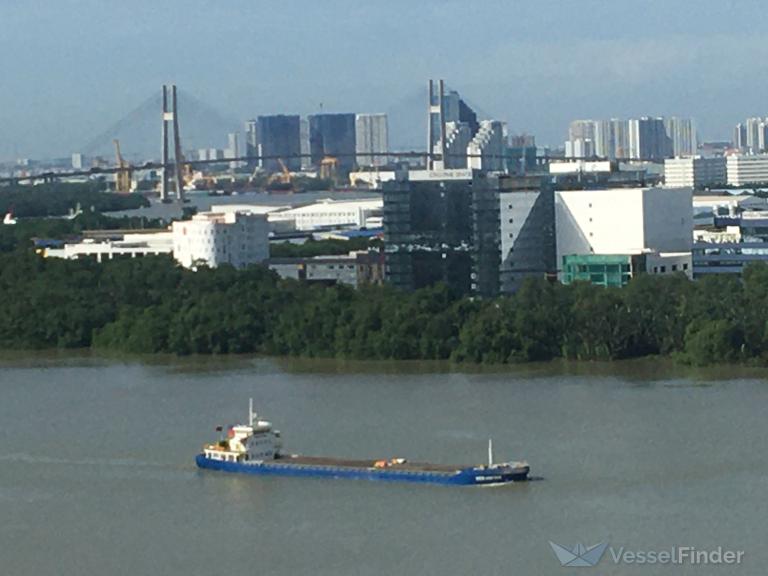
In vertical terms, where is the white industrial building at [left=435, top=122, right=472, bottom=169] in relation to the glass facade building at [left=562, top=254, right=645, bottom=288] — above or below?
above

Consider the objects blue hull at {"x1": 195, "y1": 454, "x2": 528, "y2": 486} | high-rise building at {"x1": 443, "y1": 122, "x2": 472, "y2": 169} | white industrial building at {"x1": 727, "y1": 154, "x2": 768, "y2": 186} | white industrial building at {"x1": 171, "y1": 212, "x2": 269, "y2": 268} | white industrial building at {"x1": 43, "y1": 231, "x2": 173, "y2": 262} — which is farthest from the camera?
high-rise building at {"x1": 443, "y1": 122, "x2": 472, "y2": 169}

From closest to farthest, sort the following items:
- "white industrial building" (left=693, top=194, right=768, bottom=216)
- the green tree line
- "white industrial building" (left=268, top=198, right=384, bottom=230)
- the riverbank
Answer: the riverbank
the green tree line
"white industrial building" (left=693, top=194, right=768, bottom=216)
"white industrial building" (left=268, top=198, right=384, bottom=230)

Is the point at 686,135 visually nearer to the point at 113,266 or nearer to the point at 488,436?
the point at 113,266

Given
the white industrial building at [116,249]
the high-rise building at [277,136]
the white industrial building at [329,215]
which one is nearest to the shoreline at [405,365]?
the white industrial building at [116,249]

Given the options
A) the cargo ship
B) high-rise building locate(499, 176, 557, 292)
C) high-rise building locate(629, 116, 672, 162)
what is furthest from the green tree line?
high-rise building locate(629, 116, 672, 162)

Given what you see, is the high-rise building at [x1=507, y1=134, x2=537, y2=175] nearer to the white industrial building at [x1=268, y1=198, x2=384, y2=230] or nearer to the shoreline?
the white industrial building at [x1=268, y1=198, x2=384, y2=230]

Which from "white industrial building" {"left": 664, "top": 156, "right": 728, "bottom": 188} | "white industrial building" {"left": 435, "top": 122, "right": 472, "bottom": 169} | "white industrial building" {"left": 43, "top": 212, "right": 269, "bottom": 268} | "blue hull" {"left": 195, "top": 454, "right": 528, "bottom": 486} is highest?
"white industrial building" {"left": 435, "top": 122, "right": 472, "bottom": 169}
